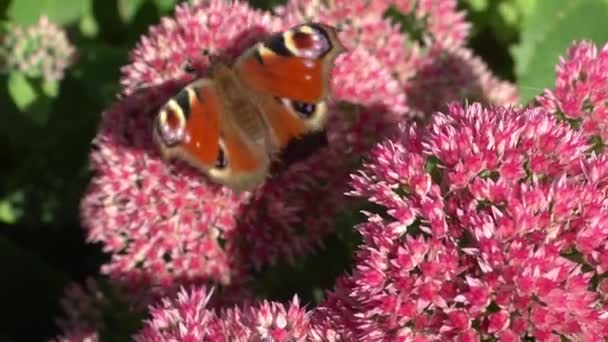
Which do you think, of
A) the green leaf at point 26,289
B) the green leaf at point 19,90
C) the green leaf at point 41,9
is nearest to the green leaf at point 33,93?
the green leaf at point 19,90

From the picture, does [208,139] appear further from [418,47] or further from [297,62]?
[418,47]

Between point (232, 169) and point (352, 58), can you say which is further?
point (352, 58)

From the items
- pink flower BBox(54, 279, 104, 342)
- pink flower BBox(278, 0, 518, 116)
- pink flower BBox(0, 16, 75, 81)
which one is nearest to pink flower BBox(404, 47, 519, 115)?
pink flower BBox(278, 0, 518, 116)

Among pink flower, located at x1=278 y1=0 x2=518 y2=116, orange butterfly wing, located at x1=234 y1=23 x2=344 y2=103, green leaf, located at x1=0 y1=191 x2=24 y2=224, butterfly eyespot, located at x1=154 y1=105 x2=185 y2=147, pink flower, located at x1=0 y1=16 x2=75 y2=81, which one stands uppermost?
pink flower, located at x1=0 y1=16 x2=75 y2=81

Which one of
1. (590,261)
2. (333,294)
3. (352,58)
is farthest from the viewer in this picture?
(352,58)

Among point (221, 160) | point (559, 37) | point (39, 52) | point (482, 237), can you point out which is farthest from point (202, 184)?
point (559, 37)

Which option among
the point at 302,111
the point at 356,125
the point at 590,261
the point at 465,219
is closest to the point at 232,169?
the point at 302,111

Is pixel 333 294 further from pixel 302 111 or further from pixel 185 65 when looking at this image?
pixel 185 65

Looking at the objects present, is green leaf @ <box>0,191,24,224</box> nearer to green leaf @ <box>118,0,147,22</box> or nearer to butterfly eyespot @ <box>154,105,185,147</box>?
green leaf @ <box>118,0,147,22</box>
